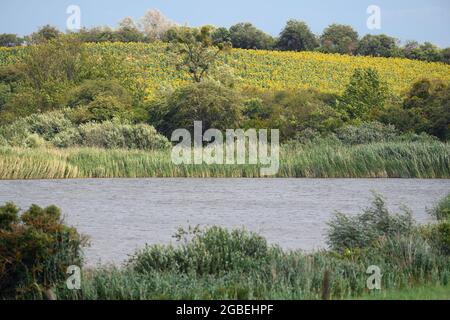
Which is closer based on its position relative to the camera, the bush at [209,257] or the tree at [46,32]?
the bush at [209,257]

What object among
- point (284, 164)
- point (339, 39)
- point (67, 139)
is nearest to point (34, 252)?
point (284, 164)

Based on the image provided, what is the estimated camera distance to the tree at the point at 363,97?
5047 cm

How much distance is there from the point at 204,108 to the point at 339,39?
5269 cm

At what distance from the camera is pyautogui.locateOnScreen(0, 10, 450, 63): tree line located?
89750mm

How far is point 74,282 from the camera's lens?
12.8 metres

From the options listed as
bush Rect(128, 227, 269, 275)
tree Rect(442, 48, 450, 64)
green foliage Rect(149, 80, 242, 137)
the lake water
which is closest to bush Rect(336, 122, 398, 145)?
green foliage Rect(149, 80, 242, 137)

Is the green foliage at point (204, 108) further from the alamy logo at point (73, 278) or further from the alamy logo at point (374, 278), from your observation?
the alamy logo at point (73, 278)

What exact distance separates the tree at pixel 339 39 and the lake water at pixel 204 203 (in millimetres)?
61368

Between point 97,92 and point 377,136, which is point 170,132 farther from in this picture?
point 377,136

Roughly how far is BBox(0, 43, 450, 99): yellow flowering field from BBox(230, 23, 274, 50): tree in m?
6.99

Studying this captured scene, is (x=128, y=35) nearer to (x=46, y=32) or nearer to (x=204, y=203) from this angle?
(x=46, y=32)

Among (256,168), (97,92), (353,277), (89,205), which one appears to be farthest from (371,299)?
(97,92)

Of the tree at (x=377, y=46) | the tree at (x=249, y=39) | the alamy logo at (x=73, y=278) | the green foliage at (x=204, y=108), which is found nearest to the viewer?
the alamy logo at (x=73, y=278)

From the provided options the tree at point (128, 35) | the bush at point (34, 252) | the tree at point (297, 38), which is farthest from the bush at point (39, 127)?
the tree at point (128, 35)
